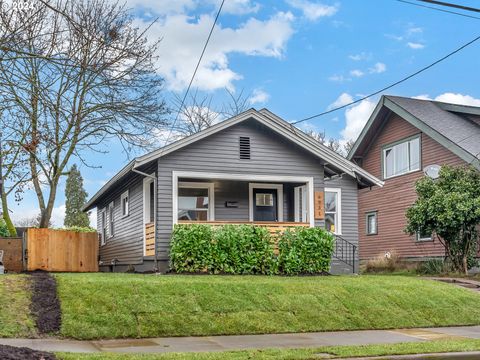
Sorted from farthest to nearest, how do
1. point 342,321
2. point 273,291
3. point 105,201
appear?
point 105,201
point 273,291
point 342,321

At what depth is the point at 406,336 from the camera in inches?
424

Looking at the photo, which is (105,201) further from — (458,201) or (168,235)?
(458,201)

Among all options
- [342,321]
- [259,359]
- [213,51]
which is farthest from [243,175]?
[259,359]

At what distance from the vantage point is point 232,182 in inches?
755

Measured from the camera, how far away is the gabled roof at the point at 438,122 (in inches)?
847

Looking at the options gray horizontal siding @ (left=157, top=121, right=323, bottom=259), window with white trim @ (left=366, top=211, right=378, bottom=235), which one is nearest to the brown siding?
window with white trim @ (left=366, top=211, right=378, bottom=235)

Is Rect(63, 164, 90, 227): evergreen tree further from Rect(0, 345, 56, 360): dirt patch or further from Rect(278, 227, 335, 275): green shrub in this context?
Rect(0, 345, 56, 360): dirt patch

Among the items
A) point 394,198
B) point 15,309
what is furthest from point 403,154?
point 15,309

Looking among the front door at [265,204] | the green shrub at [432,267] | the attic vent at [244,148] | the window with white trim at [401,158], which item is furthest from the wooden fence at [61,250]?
the window with white trim at [401,158]

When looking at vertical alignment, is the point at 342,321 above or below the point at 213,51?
below

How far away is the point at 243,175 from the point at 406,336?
8302mm

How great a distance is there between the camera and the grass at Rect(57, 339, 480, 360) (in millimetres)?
7996

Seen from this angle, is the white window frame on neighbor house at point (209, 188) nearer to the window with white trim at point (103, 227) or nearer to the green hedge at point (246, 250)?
the green hedge at point (246, 250)

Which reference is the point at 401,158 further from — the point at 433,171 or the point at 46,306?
the point at 46,306
